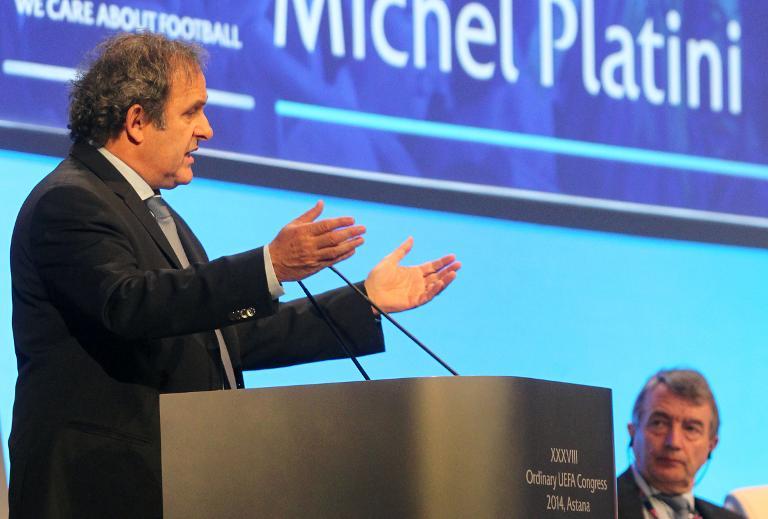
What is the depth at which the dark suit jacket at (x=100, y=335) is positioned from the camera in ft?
6.69

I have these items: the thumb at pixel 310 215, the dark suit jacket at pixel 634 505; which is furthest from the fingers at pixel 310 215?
the dark suit jacket at pixel 634 505

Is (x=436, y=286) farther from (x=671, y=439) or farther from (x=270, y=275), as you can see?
(x=671, y=439)

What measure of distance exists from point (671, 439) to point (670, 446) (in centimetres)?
2

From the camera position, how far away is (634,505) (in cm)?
338

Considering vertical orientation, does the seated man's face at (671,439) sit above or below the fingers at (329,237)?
below

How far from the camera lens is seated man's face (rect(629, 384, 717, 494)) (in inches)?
137

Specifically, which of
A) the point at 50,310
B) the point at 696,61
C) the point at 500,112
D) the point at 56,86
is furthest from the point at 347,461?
the point at 696,61

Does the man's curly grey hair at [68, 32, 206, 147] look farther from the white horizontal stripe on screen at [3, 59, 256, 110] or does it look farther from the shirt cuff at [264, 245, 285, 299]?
the white horizontal stripe on screen at [3, 59, 256, 110]


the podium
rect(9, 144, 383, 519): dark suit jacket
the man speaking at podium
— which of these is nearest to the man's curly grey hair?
the man speaking at podium

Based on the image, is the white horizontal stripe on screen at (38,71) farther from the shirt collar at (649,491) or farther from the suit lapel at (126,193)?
the shirt collar at (649,491)

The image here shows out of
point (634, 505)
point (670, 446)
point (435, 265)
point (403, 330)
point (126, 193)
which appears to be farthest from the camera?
point (670, 446)

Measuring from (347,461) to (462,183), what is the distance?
2005 millimetres

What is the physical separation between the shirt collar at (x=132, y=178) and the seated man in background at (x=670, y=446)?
1647mm

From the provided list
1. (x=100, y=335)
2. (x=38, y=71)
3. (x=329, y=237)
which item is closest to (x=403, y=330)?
(x=329, y=237)
